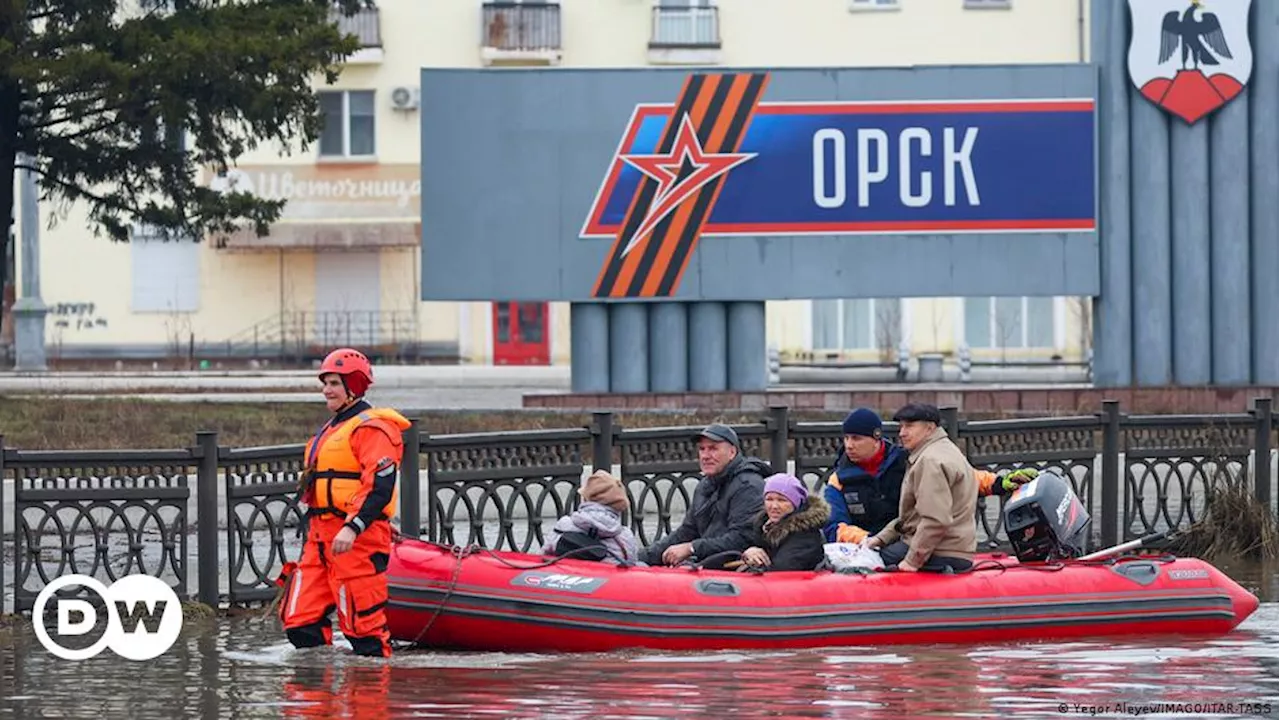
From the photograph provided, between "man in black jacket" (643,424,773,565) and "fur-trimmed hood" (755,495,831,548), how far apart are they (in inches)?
7.2

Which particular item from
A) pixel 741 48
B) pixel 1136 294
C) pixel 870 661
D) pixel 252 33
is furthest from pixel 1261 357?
pixel 741 48

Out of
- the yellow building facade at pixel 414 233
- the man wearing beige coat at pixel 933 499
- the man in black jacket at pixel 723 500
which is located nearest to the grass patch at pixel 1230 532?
the man wearing beige coat at pixel 933 499

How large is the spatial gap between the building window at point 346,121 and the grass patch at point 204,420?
2426 cm

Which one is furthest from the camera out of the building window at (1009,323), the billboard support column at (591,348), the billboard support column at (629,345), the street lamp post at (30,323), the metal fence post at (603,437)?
the building window at (1009,323)

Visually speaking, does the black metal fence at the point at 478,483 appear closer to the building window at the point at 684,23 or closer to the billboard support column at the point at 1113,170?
the billboard support column at the point at 1113,170

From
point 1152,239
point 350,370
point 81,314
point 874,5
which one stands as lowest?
point 350,370

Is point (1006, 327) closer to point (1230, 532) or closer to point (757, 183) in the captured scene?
point (757, 183)

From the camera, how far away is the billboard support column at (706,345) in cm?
2758

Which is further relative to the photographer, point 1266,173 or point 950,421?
point 1266,173

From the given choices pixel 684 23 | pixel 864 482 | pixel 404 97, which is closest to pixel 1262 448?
pixel 864 482

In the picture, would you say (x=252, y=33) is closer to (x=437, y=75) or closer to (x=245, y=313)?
(x=437, y=75)

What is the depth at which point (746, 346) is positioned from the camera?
27.7 meters

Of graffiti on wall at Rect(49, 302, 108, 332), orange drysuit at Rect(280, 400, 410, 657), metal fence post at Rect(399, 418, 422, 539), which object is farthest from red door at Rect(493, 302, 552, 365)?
orange drysuit at Rect(280, 400, 410, 657)

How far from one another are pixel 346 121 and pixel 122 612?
129 ft
